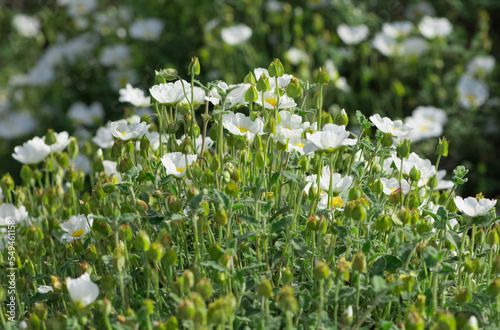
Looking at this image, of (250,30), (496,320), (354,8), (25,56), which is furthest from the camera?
(25,56)

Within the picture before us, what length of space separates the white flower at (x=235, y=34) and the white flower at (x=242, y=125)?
6.95 feet

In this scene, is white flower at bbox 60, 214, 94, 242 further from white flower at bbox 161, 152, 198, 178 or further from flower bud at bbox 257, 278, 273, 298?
flower bud at bbox 257, 278, 273, 298

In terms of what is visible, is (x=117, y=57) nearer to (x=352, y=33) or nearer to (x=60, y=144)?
(x=352, y=33)

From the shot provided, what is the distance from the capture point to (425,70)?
3781 millimetres

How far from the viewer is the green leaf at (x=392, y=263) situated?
1290 millimetres

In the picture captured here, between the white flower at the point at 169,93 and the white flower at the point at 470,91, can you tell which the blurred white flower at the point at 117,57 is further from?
the white flower at the point at 169,93

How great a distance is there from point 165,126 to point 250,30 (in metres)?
2.08

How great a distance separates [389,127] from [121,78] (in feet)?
9.16

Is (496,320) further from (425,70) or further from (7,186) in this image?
(425,70)

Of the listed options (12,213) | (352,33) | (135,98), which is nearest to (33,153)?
(12,213)

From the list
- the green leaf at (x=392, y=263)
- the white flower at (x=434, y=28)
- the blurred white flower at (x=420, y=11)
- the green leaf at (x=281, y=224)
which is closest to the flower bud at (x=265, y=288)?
the green leaf at (x=281, y=224)

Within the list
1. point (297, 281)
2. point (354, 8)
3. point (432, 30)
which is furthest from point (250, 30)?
point (297, 281)

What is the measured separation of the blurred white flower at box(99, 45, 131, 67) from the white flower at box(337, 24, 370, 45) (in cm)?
141

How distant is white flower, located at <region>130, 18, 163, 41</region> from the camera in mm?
3947
